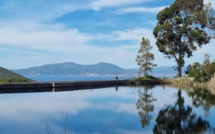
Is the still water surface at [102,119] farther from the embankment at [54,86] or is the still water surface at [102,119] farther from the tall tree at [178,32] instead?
the tall tree at [178,32]

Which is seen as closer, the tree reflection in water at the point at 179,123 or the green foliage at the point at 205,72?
the tree reflection in water at the point at 179,123

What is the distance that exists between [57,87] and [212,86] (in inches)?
667

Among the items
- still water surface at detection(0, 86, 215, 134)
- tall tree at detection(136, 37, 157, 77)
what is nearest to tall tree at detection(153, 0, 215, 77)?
tall tree at detection(136, 37, 157, 77)

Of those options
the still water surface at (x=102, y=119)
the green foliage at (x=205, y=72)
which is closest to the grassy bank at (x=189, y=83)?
the green foliage at (x=205, y=72)

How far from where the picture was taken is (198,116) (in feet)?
49.6

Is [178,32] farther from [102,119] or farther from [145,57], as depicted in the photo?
[102,119]

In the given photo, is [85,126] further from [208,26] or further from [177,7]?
[177,7]

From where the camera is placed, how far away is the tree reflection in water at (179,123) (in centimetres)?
1170

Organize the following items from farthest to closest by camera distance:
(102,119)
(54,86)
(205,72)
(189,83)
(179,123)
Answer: (189,83)
(205,72)
(54,86)
(102,119)
(179,123)

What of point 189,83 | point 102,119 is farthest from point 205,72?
point 102,119

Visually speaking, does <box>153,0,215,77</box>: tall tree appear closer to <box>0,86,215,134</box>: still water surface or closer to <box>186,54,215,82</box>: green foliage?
<box>186,54,215,82</box>: green foliage

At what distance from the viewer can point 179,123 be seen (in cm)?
1314

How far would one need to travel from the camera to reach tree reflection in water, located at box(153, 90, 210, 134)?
38.4ft

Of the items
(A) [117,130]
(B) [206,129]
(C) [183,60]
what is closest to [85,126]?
(A) [117,130]
